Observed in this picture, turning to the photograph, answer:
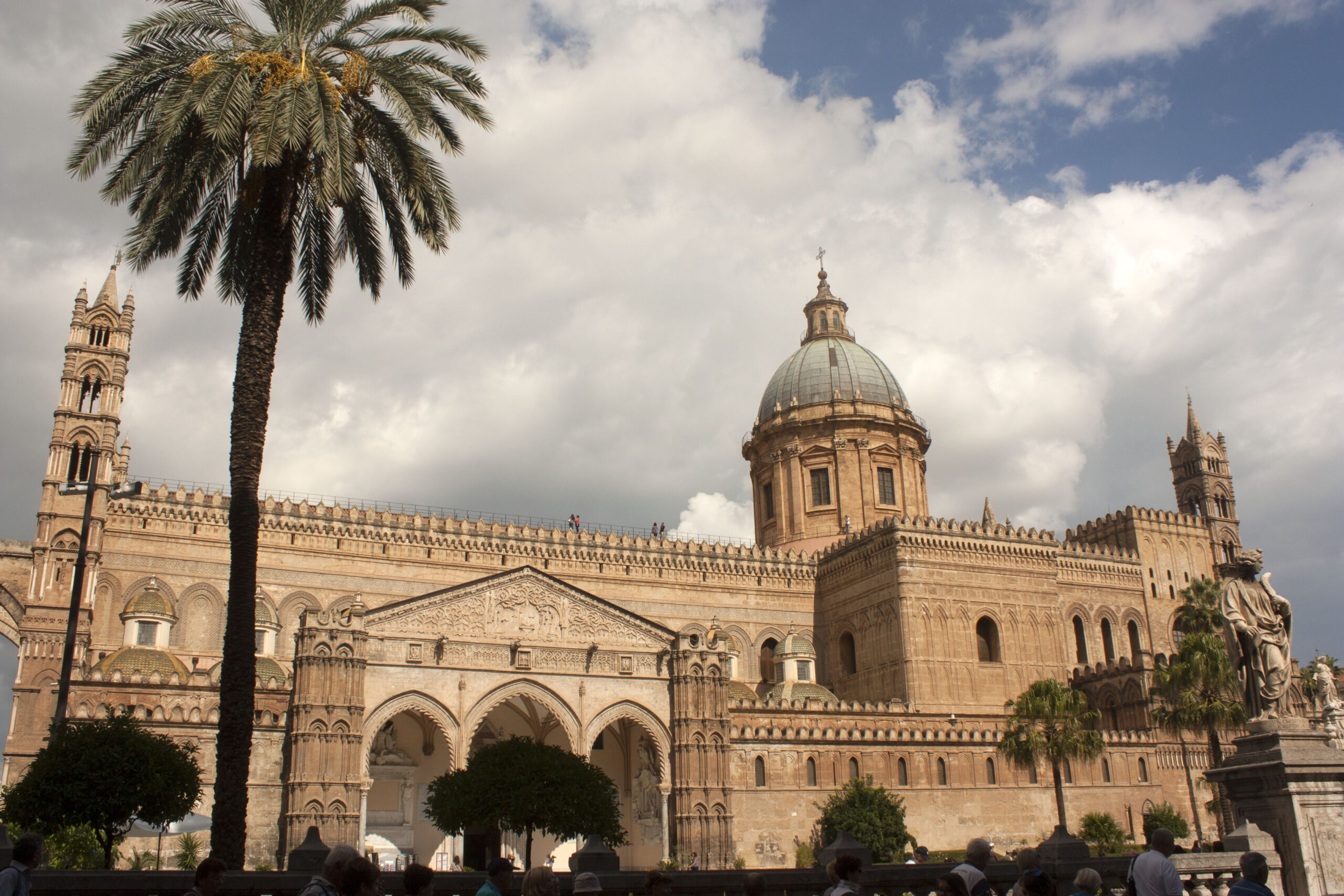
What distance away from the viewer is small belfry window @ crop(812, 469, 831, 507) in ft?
167

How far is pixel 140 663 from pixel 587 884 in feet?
96.1

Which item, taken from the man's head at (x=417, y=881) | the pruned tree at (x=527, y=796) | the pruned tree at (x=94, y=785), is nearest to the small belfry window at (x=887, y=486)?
the pruned tree at (x=527, y=796)

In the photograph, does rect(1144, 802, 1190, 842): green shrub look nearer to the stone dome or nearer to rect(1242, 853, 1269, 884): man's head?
the stone dome

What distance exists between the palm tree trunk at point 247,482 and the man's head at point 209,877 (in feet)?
22.8

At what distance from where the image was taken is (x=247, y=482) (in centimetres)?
1527

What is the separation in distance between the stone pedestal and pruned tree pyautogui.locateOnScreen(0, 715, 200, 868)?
1866 cm

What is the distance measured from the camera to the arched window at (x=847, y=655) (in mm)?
45625

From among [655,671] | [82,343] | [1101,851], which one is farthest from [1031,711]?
[82,343]

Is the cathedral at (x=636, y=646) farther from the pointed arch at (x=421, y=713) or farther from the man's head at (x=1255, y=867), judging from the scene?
Answer: the man's head at (x=1255, y=867)

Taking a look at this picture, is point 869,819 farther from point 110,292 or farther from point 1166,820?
point 110,292

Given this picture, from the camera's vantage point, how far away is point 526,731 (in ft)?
121

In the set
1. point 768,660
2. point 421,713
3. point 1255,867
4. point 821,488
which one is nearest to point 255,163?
point 1255,867

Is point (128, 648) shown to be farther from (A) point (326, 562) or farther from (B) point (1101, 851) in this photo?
(B) point (1101, 851)

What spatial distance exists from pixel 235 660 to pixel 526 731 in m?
23.5
